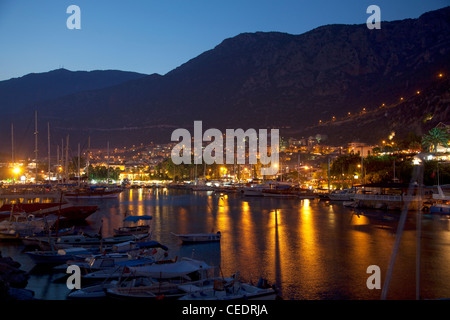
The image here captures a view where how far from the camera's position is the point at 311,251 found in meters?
30.2

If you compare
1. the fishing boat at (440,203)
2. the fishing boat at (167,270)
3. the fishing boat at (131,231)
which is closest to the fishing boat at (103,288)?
the fishing boat at (167,270)

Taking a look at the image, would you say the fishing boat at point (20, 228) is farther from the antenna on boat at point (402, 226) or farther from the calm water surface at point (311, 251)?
the antenna on boat at point (402, 226)

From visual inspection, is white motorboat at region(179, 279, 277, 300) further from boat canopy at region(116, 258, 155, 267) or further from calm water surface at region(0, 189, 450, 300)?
boat canopy at region(116, 258, 155, 267)

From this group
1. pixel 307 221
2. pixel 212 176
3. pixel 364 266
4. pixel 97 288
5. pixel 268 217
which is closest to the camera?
pixel 97 288

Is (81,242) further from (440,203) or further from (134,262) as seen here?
(440,203)

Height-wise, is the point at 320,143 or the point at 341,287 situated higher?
the point at 320,143

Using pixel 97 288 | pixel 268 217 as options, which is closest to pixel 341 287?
pixel 97 288

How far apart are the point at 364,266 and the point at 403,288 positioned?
16.2ft

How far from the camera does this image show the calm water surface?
20.5 meters

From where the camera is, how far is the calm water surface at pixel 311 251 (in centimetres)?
2047

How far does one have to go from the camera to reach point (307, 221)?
1914 inches

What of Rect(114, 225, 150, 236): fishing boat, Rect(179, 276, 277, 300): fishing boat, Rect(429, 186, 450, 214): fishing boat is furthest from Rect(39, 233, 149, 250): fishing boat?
Rect(429, 186, 450, 214): fishing boat
